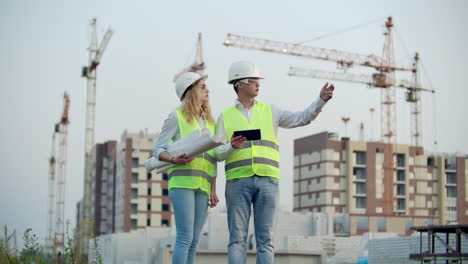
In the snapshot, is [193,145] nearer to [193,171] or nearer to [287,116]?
[193,171]

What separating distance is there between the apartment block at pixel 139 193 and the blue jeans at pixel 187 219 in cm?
12391

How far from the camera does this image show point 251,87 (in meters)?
8.02

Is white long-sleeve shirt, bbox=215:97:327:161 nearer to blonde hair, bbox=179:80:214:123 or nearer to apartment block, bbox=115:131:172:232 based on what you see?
blonde hair, bbox=179:80:214:123

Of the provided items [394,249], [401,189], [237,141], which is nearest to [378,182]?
[401,189]

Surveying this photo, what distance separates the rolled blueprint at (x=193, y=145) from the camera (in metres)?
7.36

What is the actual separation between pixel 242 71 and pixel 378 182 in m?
129

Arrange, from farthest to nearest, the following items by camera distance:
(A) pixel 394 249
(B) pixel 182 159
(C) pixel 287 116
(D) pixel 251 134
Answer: (A) pixel 394 249
(C) pixel 287 116
(B) pixel 182 159
(D) pixel 251 134

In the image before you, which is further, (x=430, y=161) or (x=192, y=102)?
(x=430, y=161)

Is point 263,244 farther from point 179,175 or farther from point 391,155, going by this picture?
point 391,155

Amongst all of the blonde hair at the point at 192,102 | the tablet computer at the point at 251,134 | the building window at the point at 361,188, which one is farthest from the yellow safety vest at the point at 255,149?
the building window at the point at 361,188

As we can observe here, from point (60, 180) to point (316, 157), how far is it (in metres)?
43.6

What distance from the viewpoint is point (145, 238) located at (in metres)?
88.1

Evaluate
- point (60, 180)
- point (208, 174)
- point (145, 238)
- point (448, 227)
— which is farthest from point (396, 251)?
point (60, 180)

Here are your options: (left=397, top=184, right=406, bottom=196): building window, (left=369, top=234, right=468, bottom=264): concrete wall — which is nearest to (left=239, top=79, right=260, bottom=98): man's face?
(left=369, top=234, right=468, bottom=264): concrete wall
